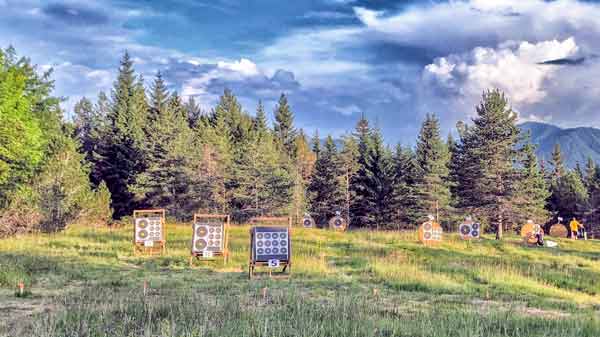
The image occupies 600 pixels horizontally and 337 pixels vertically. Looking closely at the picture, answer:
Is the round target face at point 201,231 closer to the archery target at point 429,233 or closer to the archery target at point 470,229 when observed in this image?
the archery target at point 429,233

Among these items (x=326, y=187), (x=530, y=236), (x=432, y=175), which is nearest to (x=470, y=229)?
(x=530, y=236)

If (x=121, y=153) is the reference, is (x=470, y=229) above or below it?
below

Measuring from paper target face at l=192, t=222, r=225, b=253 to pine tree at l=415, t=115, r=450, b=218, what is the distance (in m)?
28.5

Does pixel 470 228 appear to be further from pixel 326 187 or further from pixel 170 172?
pixel 170 172

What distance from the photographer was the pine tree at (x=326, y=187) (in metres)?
45.5

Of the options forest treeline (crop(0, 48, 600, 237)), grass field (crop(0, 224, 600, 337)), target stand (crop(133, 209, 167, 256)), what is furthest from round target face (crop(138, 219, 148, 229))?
forest treeline (crop(0, 48, 600, 237))

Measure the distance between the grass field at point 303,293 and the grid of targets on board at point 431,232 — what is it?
2357 millimetres

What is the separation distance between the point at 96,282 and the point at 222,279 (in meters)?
2.62

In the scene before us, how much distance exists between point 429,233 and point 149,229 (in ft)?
39.2

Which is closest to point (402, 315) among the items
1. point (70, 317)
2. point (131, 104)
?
point (70, 317)

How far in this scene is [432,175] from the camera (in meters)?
41.2

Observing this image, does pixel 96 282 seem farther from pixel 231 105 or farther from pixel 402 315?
pixel 231 105

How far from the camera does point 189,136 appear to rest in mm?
40844

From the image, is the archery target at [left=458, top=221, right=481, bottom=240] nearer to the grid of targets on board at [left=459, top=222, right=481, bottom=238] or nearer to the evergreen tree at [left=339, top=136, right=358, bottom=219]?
the grid of targets on board at [left=459, top=222, right=481, bottom=238]
